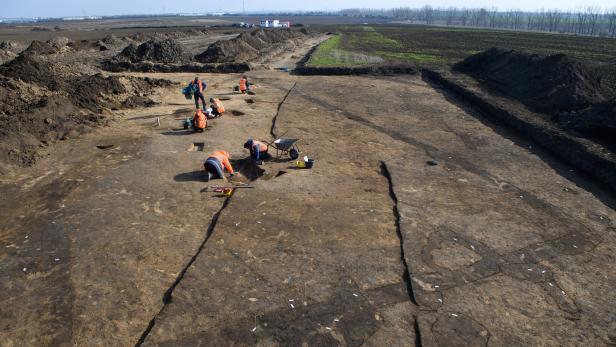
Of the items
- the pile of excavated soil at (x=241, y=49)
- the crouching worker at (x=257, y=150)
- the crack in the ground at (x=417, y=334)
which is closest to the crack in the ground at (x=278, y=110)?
the crouching worker at (x=257, y=150)

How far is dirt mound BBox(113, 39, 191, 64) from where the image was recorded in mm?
29609

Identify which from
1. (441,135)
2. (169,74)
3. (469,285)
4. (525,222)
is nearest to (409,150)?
(441,135)

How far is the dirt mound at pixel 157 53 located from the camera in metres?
29.6

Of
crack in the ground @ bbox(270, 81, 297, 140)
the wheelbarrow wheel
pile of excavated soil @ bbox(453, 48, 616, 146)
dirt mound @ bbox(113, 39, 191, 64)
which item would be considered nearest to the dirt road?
the wheelbarrow wheel

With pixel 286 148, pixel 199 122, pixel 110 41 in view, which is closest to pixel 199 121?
pixel 199 122

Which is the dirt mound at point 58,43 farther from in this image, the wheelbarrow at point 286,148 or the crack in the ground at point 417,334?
the crack in the ground at point 417,334

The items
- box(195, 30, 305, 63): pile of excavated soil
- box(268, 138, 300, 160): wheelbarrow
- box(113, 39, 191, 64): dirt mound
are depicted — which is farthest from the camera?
box(195, 30, 305, 63): pile of excavated soil

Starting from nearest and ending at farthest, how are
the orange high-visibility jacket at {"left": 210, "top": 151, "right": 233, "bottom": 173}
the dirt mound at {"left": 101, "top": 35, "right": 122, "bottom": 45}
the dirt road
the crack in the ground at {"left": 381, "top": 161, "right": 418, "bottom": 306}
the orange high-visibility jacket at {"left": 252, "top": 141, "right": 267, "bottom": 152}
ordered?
the dirt road → the crack in the ground at {"left": 381, "top": 161, "right": 418, "bottom": 306} → the orange high-visibility jacket at {"left": 210, "top": 151, "right": 233, "bottom": 173} → the orange high-visibility jacket at {"left": 252, "top": 141, "right": 267, "bottom": 152} → the dirt mound at {"left": 101, "top": 35, "right": 122, "bottom": 45}

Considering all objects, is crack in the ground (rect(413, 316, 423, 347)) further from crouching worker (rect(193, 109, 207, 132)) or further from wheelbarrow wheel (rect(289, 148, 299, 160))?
crouching worker (rect(193, 109, 207, 132))

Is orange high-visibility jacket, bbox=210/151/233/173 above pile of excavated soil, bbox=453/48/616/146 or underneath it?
underneath

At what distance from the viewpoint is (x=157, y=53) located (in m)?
29.8

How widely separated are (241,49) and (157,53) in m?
7.71

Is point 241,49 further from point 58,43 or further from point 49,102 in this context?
point 49,102

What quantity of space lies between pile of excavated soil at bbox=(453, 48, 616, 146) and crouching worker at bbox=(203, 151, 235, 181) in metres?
11.5
